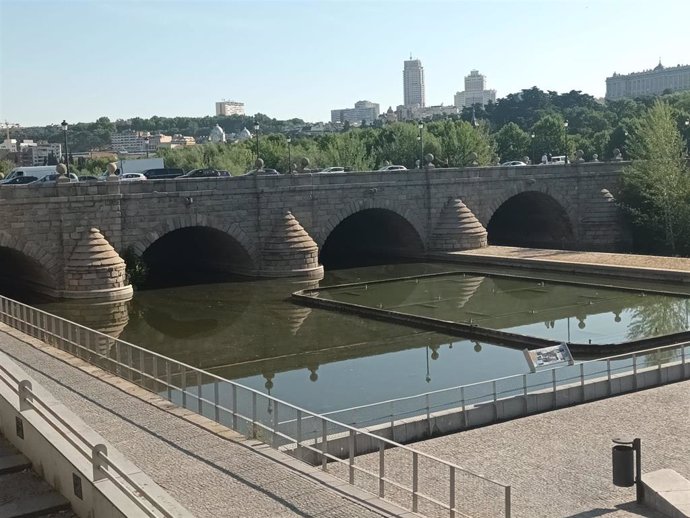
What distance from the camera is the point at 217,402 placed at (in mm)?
15859

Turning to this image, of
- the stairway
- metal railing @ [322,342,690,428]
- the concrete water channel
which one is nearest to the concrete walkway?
the concrete water channel

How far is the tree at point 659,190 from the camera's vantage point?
54.4 meters

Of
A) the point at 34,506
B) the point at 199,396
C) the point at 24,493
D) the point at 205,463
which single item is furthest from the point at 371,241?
the point at 34,506

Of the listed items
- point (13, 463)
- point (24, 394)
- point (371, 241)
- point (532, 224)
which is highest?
point (24, 394)

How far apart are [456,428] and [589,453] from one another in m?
3.13

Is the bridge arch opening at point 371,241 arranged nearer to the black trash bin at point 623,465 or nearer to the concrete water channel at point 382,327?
the concrete water channel at point 382,327

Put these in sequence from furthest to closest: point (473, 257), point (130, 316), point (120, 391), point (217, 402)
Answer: point (473, 257)
point (130, 316)
point (120, 391)
point (217, 402)

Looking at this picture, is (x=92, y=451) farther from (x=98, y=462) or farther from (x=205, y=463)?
(x=205, y=463)

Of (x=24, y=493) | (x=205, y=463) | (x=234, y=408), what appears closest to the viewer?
(x=24, y=493)

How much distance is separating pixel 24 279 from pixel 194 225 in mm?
9294

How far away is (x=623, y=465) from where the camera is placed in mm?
13812

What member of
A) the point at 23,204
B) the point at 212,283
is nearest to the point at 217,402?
the point at 23,204

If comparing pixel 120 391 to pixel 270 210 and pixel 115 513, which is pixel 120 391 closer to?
pixel 115 513

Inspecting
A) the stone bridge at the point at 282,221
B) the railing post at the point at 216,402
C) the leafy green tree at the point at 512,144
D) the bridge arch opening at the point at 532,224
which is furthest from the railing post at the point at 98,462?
the leafy green tree at the point at 512,144
